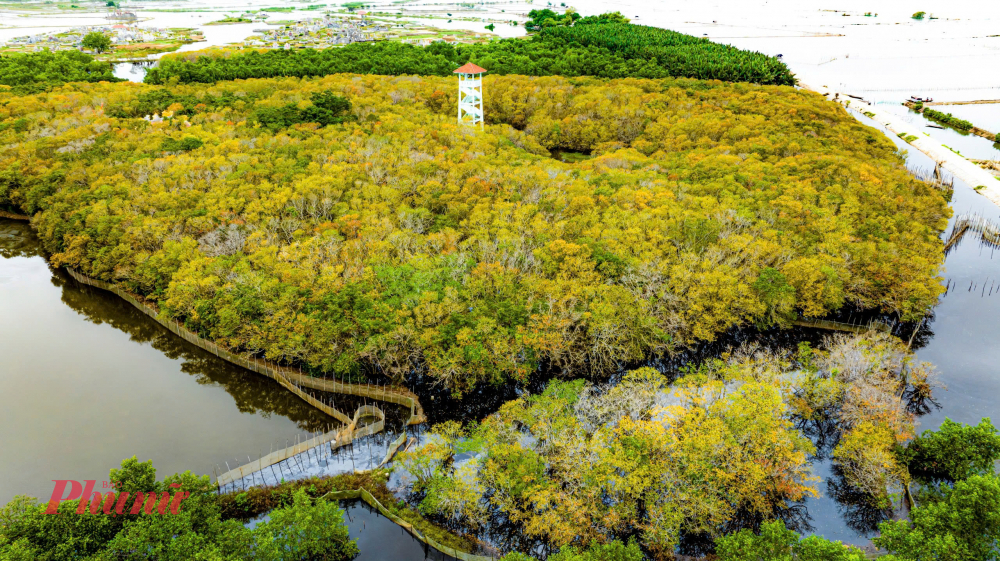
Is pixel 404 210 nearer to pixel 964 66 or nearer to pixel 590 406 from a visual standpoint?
pixel 590 406

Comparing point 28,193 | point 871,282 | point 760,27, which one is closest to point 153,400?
point 28,193

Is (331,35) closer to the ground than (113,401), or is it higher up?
higher up

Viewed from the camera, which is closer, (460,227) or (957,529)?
(957,529)

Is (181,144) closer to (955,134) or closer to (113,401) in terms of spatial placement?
(113,401)

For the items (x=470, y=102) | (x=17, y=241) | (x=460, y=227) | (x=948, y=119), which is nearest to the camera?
(x=460, y=227)

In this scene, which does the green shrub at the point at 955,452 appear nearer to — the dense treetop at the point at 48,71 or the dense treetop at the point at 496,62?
the dense treetop at the point at 496,62

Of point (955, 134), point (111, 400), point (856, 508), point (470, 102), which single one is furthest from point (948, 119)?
point (111, 400)
